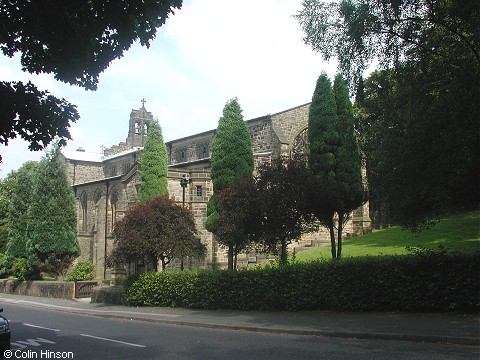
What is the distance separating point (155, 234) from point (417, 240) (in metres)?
15.1

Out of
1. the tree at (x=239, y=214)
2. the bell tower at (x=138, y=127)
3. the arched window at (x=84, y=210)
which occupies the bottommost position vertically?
the tree at (x=239, y=214)

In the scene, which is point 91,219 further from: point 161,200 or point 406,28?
point 406,28

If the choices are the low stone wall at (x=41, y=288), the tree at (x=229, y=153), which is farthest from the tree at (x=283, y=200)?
the low stone wall at (x=41, y=288)

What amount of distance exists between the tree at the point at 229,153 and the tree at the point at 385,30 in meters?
12.4

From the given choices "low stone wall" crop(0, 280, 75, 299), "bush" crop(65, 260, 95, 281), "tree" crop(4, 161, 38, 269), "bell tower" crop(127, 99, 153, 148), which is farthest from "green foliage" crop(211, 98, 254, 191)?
"bell tower" crop(127, 99, 153, 148)

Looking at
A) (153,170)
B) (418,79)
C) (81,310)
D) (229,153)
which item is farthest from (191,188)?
(418,79)

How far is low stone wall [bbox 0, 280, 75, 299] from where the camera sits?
31469 millimetres

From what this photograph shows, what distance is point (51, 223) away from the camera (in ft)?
119

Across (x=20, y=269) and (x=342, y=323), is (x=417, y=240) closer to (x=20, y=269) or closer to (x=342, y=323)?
(x=342, y=323)

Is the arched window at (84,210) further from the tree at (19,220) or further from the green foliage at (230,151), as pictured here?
the green foliage at (230,151)

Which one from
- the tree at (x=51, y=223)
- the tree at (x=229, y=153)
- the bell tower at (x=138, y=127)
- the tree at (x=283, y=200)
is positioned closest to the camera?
the tree at (x=283, y=200)

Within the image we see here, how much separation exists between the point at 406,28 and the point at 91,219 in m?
42.1

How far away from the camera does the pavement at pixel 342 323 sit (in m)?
11.1

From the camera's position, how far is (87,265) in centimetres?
3609
